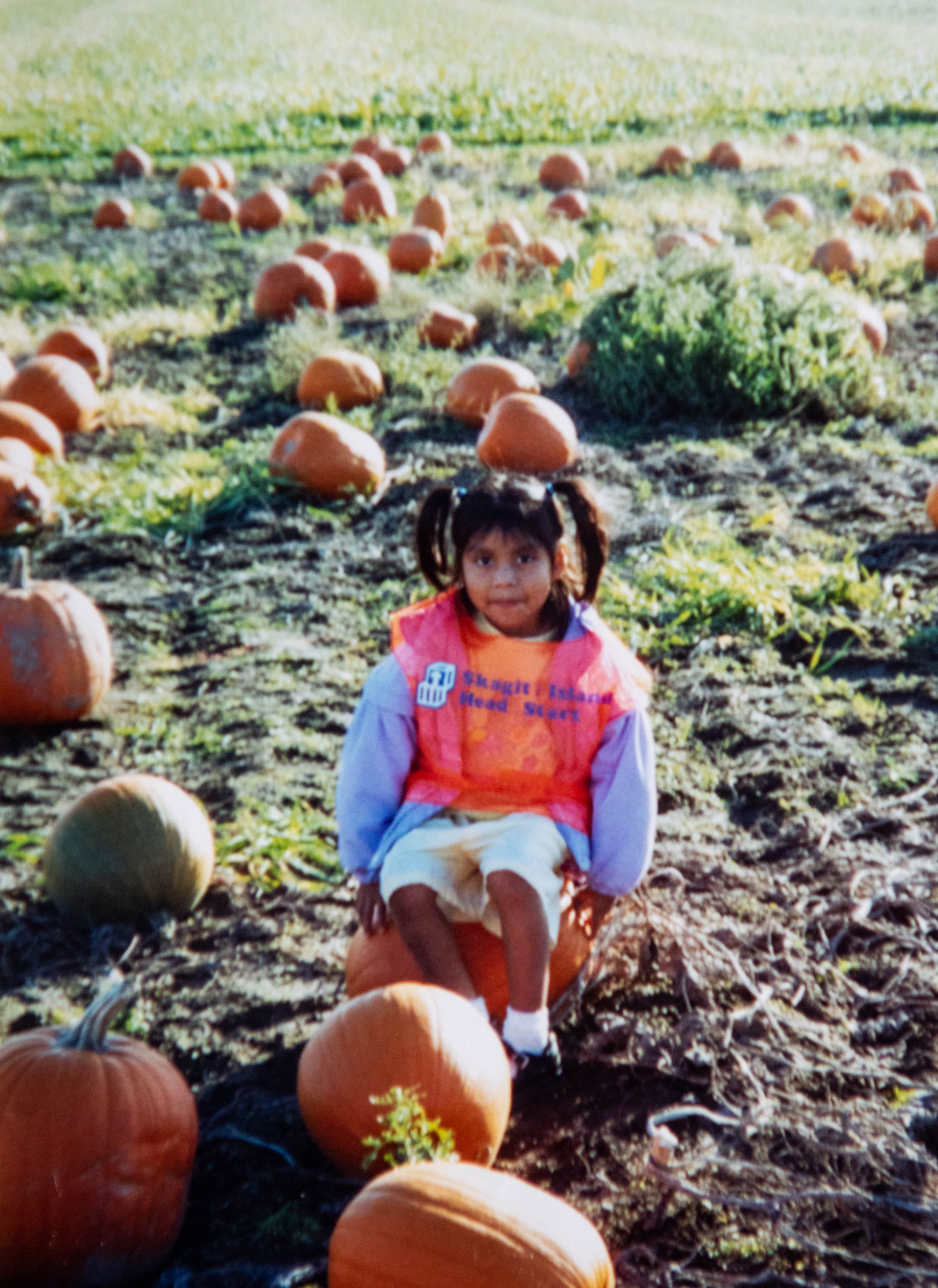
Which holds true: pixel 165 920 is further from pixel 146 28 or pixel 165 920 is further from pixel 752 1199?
pixel 146 28

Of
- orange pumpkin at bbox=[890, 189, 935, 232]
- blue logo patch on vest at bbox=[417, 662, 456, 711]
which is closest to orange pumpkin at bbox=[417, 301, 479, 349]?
orange pumpkin at bbox=[890, 189, 935, 232]

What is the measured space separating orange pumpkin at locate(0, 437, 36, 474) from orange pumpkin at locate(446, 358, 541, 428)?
2408 millimetres

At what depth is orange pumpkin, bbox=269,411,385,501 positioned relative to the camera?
6.39m

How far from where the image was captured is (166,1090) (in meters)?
2.39

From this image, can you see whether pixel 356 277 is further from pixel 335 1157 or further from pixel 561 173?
pixel 335 1157

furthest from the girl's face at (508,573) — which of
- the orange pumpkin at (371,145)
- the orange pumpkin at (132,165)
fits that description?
the orange pumpkin at (132,165)

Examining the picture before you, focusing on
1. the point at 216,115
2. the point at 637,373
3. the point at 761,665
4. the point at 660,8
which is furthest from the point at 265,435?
the point at 660,8

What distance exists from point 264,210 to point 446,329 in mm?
5371

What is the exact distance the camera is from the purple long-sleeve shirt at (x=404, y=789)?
9.63 feet

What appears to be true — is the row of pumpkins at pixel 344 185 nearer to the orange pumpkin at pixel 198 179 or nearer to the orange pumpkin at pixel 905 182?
the orange pumpkin at pixel 198 179

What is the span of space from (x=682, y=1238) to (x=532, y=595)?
137 centimetres

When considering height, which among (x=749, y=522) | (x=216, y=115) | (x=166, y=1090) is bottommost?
(x=166, y=1090)

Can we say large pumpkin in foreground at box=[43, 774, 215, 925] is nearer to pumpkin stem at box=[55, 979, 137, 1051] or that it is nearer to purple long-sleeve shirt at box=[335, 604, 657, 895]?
purple long-sleeve shirt at box=[335, 604, 657, 895]

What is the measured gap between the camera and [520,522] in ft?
9.45
